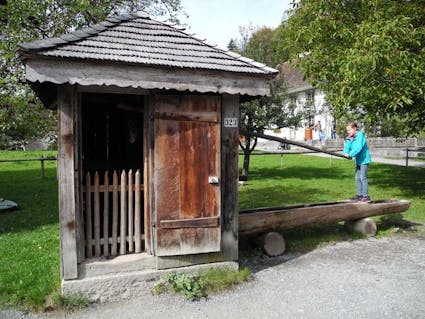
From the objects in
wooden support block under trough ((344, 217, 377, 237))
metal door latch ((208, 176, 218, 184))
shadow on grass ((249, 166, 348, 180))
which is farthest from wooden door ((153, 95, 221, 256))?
shadow on grass ((249, 166, 348, 180))

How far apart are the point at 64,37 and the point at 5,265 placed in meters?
3.34

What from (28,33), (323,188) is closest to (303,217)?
(323,188)

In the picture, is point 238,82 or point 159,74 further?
point 238,82

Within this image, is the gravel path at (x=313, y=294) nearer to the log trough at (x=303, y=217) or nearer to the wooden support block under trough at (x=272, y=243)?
the wooden support block under trough at (x=272, y=243)

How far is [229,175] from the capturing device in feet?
17.1

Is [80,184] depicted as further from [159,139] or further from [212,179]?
[212,179]

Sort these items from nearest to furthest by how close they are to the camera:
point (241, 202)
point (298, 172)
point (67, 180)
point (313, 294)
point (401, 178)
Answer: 1. point (67, 180)
2. point (313, 294)
3. point (241, 202)
4. point (401, 178)
5. point (298, 172)

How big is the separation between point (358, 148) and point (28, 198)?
28.7ft

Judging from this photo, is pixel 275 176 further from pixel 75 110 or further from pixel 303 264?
pixel 75 110

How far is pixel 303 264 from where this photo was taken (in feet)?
19.3

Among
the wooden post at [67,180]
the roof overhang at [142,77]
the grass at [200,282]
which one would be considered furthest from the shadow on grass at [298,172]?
the wooden post at [67,180]

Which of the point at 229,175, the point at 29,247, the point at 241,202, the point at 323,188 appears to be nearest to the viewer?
the point at 229,175

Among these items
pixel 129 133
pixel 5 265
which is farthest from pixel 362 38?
pixel 5 265

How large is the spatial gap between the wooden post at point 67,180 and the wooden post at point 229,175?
1.85m
